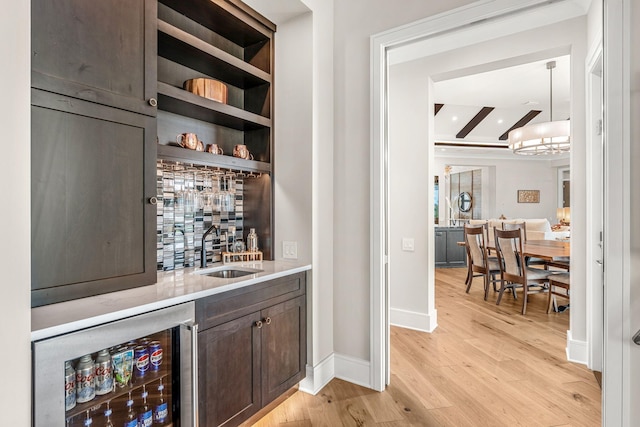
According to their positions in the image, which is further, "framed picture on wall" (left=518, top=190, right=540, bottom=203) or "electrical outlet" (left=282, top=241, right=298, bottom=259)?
"framed picture on wall" (left=518, top=190, right=540, bottom=203)

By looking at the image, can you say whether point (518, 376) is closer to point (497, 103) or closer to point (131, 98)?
point (131, 98)

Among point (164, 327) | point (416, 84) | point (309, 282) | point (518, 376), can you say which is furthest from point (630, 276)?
point (416, 84)

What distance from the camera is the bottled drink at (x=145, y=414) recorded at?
151cm

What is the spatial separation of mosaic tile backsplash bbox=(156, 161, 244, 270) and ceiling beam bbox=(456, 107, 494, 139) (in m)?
6.98

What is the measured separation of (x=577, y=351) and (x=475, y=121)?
21.4 ft

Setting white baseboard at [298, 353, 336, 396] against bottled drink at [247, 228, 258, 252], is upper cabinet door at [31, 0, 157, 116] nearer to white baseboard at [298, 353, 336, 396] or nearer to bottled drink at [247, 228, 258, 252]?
bottled drink at [247, 228, 258, 252]

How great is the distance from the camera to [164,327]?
4.91 feet

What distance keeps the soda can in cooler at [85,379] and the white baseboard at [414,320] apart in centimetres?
308

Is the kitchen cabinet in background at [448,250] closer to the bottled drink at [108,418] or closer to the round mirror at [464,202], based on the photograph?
the round mirror at [464,202]

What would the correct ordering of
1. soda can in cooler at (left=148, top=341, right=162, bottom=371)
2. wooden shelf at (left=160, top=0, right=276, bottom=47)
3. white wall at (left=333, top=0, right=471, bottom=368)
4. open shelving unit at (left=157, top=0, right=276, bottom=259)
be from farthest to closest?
white wall at (left=333, top=0, right=471, bottom=368) < wooden shelf at (left=160, top=0, right=276, bottom=47) < open shelving unit at (left=157, top=0, right=276, bottom=259) < soda can in cooler at (left=148, top=341, right=162, bottom=371)

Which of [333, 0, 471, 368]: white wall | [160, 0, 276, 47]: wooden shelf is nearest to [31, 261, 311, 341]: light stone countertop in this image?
[333, 0, 471, 368]: white wall

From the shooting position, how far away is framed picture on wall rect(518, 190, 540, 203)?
10.5 meters

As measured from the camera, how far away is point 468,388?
2484 mm

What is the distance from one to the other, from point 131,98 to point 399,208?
287 cm
